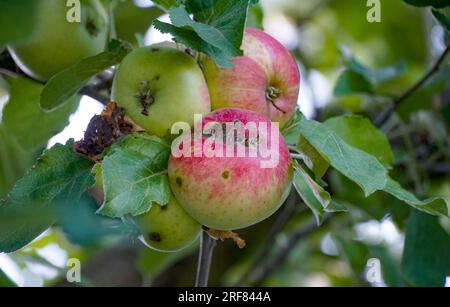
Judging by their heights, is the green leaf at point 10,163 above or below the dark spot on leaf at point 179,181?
below

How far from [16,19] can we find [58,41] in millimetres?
512

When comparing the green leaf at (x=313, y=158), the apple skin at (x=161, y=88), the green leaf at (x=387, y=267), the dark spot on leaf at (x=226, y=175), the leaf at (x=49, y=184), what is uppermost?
the apple skin at (x=161, y=88)

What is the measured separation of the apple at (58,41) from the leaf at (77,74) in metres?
0.07

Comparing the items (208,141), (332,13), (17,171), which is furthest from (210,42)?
(332,13)

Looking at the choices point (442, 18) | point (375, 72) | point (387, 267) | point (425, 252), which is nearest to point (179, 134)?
point (442, 18)

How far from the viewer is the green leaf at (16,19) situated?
16.1 inches

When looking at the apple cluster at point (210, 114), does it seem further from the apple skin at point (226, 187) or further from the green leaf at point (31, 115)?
the green leaf at point (31, 115)

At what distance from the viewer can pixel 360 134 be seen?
0.97 m

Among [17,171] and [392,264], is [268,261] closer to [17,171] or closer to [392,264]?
[392,264]

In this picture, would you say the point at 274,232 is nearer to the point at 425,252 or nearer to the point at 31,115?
the point at 425,252

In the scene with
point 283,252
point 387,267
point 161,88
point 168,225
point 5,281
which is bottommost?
point 283,252

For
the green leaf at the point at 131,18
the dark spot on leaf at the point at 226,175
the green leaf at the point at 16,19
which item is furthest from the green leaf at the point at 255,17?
the green leaf at the point at 16,19

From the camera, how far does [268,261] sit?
1.56 metres
